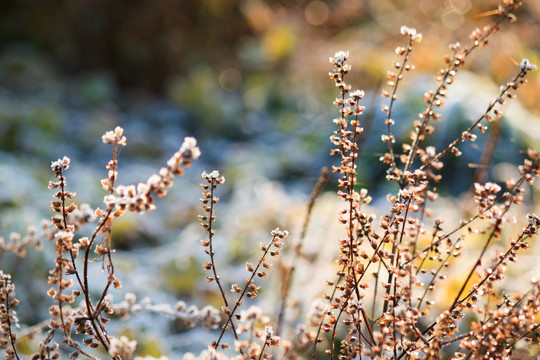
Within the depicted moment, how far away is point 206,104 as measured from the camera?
564cm

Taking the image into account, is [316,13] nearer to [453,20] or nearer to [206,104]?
[453,20]

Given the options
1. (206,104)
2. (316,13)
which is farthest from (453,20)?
(206,104)

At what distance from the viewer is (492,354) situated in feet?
4.08

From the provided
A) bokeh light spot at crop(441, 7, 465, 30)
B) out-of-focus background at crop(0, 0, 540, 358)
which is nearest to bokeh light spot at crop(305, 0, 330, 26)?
out-of-focus background at crop(0, 0, 540, 358)

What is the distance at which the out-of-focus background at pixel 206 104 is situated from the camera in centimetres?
349

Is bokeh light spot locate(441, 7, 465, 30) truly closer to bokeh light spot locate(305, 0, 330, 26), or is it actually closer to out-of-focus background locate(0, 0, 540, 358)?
out-of-focus background locate(0, 0, 540, 358)

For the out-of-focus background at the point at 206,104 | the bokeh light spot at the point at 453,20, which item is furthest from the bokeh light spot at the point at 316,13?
the bokeh light spot at the point at 453,20

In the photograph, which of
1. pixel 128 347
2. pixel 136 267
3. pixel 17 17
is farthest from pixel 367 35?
pixel 128 347

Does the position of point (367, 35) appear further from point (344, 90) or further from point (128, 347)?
point (128, 347)

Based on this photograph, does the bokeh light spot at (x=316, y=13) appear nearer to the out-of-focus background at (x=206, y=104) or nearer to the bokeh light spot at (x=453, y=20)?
the out-of-focus background at (x=206, y=104)

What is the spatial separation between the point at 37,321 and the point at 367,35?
6152 millimetres

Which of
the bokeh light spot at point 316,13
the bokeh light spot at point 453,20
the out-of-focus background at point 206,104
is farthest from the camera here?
the bokeh light spot at point 316,13

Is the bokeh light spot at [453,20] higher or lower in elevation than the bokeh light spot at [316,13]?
lower

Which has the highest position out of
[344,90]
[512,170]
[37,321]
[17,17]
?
[17,17]
